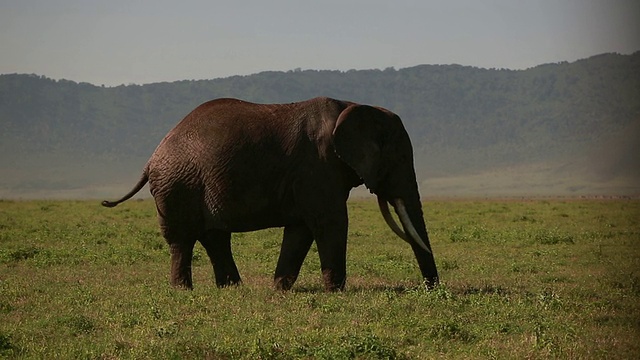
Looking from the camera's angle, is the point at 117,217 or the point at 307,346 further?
the point at 117,217

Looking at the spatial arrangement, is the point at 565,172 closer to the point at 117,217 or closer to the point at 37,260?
the point at 117,217

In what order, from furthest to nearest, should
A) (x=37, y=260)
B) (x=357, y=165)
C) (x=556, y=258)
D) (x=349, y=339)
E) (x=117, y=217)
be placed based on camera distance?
(x=117, y=217)
(x=556, y=258)
(x=37, y=260)
(x=357, y=165)
(x=349, y=339)

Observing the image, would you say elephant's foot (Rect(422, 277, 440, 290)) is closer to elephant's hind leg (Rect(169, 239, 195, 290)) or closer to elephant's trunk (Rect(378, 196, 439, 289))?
elephant's trunk (Rect(378, 196, 439, 289))

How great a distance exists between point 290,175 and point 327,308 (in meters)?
3.09

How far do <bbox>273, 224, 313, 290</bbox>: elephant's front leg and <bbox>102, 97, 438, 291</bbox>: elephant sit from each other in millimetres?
17

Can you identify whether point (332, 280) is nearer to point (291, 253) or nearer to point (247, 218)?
point (291, 253)

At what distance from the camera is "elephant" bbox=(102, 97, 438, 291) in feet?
52.6

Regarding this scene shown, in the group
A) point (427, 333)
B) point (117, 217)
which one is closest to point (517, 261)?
point (427, 333)

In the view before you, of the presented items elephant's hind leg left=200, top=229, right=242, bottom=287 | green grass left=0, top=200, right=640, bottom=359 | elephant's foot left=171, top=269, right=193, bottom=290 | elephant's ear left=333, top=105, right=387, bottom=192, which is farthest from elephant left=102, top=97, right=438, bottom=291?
green grass left=0, top=200, right=640, bottom=359

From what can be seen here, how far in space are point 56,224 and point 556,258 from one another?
1867 centimetres

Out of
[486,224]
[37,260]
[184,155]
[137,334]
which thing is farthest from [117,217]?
[137,334]

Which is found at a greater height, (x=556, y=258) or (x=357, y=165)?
(x=357, y=165)

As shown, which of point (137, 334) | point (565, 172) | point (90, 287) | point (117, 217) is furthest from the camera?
point (565, 172)

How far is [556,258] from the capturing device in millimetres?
24203
